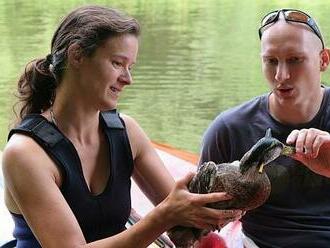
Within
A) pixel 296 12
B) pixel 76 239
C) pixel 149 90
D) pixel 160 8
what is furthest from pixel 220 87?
pixel 76 239

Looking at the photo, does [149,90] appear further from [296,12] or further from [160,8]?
[296,12]

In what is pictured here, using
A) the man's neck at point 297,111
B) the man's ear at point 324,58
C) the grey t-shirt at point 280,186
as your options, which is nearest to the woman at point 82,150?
the grey t-shirt at point 280,186

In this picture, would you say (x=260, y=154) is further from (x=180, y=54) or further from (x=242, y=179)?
(x=180, y=54)

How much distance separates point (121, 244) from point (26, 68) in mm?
505

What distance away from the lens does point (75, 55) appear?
1.38 m

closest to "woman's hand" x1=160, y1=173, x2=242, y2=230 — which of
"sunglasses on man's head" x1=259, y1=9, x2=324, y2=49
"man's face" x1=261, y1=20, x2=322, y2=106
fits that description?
"man's face" x1=261, y1=20, x2=322, y2=106

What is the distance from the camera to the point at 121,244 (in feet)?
4.14

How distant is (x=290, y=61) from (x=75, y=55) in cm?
52

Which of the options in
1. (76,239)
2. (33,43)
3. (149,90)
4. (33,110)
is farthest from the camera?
(33,43)

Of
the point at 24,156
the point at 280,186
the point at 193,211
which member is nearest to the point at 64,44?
the point at 24,156

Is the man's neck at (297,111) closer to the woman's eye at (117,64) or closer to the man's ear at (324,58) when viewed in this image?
the man's ear at (324,58)

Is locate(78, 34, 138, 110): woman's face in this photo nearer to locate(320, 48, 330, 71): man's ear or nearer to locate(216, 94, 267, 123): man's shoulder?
locate(216, 94, 267, 123): man's shoulder

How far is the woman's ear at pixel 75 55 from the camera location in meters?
1.38

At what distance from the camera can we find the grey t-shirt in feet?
5.10
